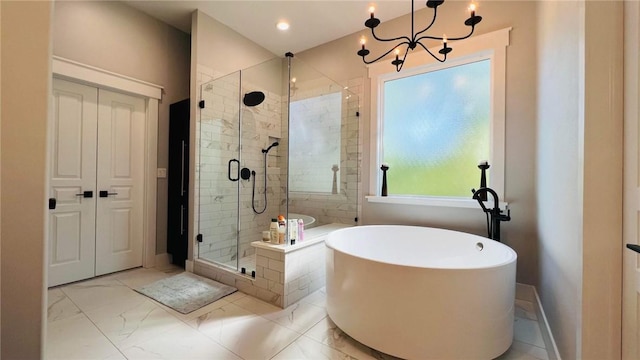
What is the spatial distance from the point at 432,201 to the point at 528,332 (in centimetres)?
124

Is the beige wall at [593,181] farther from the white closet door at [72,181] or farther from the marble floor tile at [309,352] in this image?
the white closet door at [72,181]

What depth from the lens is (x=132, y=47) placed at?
2908 millimetres

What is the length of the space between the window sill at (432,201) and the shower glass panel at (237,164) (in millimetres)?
1131

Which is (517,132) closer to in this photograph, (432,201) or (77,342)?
(432,201)

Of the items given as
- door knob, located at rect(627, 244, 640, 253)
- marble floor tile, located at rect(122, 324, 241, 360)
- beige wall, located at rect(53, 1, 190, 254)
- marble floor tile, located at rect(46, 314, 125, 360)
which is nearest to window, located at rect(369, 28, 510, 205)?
door knob, located at rect(627, 244, 640, 253)

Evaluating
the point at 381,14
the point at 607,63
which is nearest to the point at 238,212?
the point at 381,14

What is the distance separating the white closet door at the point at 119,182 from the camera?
109 inches

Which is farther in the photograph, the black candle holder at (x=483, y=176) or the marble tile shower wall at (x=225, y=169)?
the marble tile shower wall at (x=225, y=169)

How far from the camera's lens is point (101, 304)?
2.14m

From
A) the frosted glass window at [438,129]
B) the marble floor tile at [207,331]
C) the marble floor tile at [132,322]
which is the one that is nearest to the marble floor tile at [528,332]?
the marble floor tile at [207,331]

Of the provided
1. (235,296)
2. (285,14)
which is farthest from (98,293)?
(285,14)

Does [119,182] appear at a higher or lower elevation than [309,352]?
higher

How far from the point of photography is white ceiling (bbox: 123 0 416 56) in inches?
109

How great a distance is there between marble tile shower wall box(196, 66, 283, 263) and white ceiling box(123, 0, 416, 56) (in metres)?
0.69
